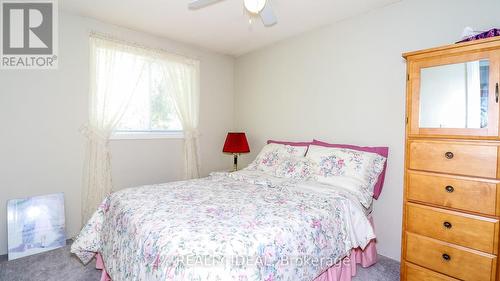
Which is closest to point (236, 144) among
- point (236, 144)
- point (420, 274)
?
point (236, 144)

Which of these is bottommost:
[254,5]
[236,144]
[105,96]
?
[236,144]

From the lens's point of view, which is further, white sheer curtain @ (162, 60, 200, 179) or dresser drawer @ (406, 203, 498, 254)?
white sheer curtain @ (162, 60, 200, 179)

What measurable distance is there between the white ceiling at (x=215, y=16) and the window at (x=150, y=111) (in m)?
0.58

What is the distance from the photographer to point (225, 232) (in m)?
1.27

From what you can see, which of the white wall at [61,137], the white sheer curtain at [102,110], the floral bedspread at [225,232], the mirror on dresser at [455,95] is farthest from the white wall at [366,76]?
the white sheer curtain at [102,110]

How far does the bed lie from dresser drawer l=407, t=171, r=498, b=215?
1.41 feet

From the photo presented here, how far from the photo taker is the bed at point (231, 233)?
114 cm

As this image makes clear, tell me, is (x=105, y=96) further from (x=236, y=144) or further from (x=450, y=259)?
(x=450, y=259)

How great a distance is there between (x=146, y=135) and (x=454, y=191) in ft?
9.97

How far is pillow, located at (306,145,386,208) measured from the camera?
209cm

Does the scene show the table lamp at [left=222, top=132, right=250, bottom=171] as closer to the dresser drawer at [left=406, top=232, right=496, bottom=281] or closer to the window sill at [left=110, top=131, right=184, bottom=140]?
the window sill at [left=110, top=131, right=184, bottom=140]

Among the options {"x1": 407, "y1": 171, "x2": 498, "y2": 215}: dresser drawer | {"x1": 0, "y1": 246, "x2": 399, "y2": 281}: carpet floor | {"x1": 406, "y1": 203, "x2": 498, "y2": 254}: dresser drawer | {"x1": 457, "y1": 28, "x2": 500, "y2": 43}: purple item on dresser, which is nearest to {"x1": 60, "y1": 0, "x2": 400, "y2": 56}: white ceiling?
{"x1": 457, "y1": 28, "x2": 500, "y2": 43}: purple item on dresser

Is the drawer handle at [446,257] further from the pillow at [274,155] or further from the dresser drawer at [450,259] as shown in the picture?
the pillow at [274,155]

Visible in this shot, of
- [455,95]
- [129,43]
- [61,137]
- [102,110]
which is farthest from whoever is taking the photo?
[129,43]
